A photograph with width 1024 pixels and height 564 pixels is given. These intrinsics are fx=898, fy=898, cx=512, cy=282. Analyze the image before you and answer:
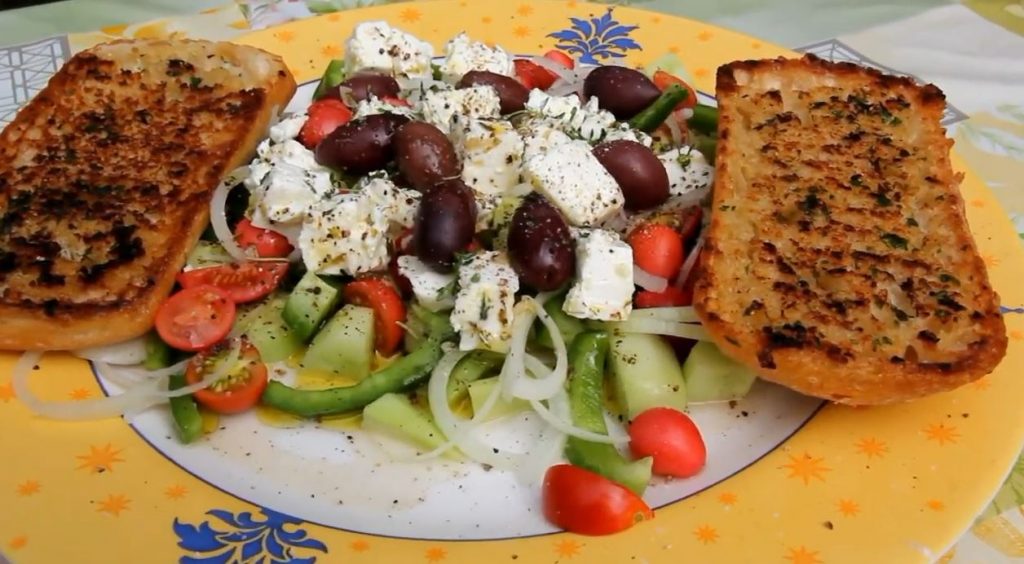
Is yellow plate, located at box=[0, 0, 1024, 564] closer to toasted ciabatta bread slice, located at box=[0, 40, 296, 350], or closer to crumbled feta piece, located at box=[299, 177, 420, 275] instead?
toasted ciabatta bread slice, located at box=[0, 40, 296, 350]

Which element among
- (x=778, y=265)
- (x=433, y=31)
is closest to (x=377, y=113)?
(x=433, y=31)

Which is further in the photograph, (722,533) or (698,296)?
(698,296)

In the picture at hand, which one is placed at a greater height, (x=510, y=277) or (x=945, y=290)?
(x=945, y=290)

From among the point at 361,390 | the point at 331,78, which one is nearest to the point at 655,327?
the point at 361,390

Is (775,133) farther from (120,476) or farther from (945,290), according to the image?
(120,476)

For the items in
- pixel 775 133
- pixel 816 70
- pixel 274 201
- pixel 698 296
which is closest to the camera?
pixel 698 296

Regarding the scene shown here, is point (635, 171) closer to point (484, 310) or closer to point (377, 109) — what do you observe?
point (484, 310)
